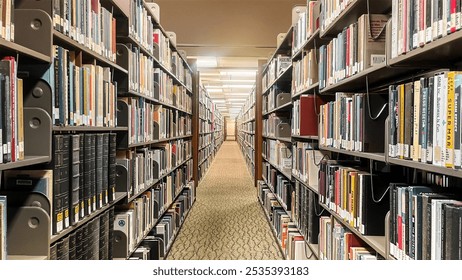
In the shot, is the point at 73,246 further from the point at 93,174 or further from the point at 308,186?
the point at 308,186

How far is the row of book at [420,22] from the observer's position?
1022 mm

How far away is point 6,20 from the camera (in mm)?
1155

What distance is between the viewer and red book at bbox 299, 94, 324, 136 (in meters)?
2.68

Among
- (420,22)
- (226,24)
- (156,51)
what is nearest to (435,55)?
(420,22)

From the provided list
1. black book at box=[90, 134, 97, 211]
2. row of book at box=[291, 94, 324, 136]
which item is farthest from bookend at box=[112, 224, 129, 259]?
row of book at box=[291, 94, 324, 136]

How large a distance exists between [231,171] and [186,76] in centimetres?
496

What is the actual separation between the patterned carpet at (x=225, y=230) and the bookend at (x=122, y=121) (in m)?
1.53

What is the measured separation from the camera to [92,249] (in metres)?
1.78

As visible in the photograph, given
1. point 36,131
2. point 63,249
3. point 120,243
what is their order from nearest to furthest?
point 36,131 < point 63,249 < point 120,243

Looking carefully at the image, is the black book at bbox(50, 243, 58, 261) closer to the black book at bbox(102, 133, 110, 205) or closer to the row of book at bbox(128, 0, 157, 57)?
the black book at bbox(102, 133, 110, 205)

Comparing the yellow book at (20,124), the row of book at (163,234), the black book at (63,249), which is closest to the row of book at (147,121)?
the row of book at (163,234)

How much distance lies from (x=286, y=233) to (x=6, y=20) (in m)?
2.75

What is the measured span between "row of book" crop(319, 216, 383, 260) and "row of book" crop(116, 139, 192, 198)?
4.28 feet
